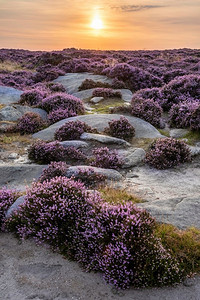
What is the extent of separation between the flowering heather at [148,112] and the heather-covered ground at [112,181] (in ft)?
0.15

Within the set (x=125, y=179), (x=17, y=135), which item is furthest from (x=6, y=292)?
(x=17, y=135)

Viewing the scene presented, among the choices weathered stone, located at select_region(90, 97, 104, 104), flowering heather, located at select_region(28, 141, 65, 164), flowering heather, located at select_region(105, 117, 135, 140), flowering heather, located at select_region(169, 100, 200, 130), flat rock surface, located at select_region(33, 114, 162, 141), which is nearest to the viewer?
flowering heather, located at select_region(28, 141, 65, 164)

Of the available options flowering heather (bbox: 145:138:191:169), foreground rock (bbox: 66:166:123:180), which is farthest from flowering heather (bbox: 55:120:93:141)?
foreground rock (bbox: 66:166:123:180)

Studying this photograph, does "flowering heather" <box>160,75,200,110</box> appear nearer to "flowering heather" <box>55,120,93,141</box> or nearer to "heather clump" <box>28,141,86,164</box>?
"flowering heather" <box>55,120,93,141</box>

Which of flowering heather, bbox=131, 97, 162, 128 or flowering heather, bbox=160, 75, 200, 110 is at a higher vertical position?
flowering heather, bbox=160, 75, 200, 110

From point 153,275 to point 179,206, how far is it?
1.95 m

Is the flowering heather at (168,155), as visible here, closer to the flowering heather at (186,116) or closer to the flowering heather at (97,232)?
the flowering heather at (186,116)

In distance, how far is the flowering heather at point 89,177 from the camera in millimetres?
7496

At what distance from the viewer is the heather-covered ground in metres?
4.61

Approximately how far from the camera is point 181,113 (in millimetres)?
12664

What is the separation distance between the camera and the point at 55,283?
176 inches

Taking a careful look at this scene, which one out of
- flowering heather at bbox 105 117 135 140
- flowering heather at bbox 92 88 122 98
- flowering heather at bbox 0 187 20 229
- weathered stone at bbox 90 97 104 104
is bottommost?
flowering heather at bbox 0 187 20 229

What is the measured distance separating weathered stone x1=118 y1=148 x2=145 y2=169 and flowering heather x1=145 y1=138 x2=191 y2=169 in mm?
230

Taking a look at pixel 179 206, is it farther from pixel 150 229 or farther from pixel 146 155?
pixel 146 155
